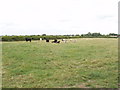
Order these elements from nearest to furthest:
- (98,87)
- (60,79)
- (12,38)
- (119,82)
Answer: (98,87) < (119,82) < (60,79) < (12,38)

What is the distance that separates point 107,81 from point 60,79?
169cm

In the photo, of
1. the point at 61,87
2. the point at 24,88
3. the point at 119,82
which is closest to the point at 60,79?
the point at 61,87

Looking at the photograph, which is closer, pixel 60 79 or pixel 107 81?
pixel 107 81

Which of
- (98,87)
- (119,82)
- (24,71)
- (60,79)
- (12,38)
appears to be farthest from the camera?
(12,38)

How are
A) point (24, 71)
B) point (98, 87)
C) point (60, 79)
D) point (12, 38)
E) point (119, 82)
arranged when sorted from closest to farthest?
point (98, 87)
point (119, 82)
point (60, 79)
point (24, 71)
point (12, 38)

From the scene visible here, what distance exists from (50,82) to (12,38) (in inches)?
1775

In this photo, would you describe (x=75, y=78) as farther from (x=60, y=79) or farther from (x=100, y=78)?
(x=100, y=78)

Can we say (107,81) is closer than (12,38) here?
Yes

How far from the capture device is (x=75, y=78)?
6.04 metres

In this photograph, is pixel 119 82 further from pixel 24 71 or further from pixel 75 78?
pixel 24 71

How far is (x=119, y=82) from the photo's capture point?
546 centimetres

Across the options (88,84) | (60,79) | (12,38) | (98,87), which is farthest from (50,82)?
(12,38)

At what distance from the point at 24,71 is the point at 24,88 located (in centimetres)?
253

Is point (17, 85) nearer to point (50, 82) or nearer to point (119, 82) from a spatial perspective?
point (50, 82)
